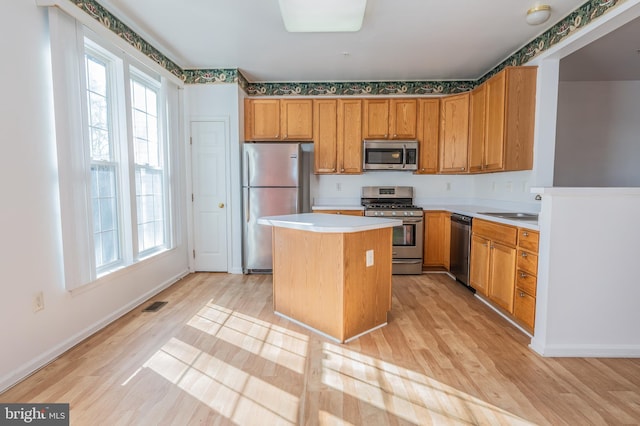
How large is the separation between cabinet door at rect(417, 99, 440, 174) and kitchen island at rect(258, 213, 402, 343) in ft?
7.32

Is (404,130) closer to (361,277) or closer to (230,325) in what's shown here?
(361,277)

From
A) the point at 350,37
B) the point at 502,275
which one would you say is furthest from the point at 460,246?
the point at 350,37

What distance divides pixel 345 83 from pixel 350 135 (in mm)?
784

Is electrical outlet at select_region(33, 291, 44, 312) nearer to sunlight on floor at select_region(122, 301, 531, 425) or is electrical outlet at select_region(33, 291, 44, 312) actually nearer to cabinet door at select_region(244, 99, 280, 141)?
sunlight on floor at select_region(122, 301, 531, 425)

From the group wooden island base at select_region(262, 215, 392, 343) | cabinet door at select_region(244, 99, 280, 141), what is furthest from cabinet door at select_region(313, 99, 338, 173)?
wooden island base at select_region(262, 215, 392, 343)

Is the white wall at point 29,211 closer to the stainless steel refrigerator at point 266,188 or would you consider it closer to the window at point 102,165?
the window at point 102,165

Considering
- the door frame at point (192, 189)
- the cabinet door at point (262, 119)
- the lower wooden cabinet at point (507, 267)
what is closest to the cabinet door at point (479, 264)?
the lower wooden cabinet at point (507, 267)

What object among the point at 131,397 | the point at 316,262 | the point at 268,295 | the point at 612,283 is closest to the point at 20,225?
the point at 131,397

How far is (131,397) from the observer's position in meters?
1.75

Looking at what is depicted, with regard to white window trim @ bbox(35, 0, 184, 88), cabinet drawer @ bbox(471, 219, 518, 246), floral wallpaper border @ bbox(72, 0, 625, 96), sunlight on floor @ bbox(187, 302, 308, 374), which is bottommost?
sunlight on floor @ bbox(187, 302, 308, 374)

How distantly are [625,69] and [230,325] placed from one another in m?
5.26

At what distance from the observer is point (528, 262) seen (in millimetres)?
2445

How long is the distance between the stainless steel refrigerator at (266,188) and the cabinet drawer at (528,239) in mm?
2528

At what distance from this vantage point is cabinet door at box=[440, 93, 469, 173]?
419 cm
